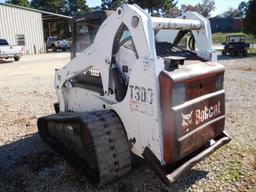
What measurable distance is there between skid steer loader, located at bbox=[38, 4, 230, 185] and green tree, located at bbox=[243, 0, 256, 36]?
26.5 m

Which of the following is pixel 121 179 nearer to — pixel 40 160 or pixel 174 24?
pixel 40 160

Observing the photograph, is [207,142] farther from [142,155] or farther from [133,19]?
[133,19]

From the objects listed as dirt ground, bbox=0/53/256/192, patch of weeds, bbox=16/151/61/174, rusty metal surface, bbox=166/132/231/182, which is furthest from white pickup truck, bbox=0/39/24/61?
rusty metal surface, bbox=166/132/231/182

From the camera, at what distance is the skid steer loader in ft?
10.2

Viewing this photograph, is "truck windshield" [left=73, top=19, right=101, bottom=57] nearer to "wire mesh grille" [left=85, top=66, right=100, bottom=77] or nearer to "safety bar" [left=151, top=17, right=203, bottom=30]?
"wire mesh grille" [left=85, top=66, right=100, bottom=77]

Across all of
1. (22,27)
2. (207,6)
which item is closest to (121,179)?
(22,27)

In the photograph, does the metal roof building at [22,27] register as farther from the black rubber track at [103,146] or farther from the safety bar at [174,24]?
the black rubber track at [103,146]

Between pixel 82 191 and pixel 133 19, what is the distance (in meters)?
1.99

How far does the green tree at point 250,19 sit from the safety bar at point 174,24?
87.2 ft

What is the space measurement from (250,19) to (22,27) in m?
21.7

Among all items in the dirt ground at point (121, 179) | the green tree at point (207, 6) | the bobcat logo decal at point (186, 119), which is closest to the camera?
the bobcat logo decal at point (186, 119)

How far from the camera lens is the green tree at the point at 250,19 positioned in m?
27.8

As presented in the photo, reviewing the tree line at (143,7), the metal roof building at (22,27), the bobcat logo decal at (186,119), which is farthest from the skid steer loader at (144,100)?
the metal roof building at (22,27)

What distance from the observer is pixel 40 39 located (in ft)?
107
